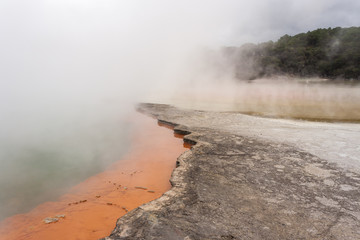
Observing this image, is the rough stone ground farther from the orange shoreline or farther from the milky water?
the milky water

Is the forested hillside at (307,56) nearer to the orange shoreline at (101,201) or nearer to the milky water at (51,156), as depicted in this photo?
the milky water at (51,156)

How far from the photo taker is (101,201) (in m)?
2.54

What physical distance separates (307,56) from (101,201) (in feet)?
66.8

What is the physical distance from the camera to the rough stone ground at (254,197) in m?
1.73

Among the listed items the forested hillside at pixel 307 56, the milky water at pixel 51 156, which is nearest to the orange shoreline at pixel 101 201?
the milky water at pixel 51 156

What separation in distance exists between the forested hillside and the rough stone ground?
15.9 meters

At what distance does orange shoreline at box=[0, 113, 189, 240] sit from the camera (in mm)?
2088

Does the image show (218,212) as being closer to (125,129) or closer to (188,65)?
(125,129)

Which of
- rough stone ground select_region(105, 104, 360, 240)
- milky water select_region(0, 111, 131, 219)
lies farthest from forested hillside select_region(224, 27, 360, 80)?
rough stone ground select_region(105, 104, 360, 240)

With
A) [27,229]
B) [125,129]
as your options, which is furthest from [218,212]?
[125,129]

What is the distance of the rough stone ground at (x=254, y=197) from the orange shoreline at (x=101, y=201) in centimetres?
38

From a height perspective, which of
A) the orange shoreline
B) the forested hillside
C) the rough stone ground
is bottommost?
the orange shoreline

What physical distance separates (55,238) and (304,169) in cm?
257

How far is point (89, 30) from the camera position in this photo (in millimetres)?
15648
